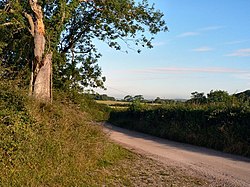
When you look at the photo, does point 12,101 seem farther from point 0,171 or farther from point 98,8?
point 98,8

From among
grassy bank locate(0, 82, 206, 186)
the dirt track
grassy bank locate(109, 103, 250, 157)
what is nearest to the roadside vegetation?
grassy bank locate(109, 103, 250, 157)

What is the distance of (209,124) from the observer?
19.5m

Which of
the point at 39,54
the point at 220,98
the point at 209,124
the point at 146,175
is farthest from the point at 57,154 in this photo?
the point at 220,98

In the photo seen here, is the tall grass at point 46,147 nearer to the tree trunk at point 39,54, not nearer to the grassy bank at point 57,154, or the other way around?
the grassy bank at point 57,154

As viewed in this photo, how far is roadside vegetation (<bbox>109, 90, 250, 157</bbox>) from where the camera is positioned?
16422 mm

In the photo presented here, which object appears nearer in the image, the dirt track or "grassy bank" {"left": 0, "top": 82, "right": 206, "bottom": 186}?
"grassy bank" {"left": 0, "top": 82, "right": 206, "bottom": 186}

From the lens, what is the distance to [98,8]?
17.7 meters

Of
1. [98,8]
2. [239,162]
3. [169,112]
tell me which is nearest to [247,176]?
[239,162]

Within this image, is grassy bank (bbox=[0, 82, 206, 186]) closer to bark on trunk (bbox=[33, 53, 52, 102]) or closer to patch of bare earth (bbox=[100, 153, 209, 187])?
patch of bare earth (bbox=[100, 153, 209, 187])

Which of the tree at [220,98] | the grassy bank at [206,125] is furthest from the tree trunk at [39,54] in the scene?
the tree at [220,98]

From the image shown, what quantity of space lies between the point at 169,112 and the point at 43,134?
16173 mm

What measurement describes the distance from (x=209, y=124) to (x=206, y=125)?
188mm

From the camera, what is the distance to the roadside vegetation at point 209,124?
53.9 ft

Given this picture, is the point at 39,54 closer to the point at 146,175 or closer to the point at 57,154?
the point at 57,154
